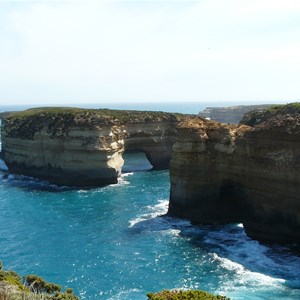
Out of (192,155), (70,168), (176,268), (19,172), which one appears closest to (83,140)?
(70,168)

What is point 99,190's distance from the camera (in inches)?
2522

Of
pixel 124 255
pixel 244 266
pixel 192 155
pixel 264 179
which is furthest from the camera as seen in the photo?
pixel 192 155

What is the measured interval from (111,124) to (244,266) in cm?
4015

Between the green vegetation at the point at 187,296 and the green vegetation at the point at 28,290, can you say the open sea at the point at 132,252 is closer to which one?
the green vegetation at the point at 28,290

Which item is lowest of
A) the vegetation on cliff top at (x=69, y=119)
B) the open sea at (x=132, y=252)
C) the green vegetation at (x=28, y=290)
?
the open sea at (x=132, y=252)

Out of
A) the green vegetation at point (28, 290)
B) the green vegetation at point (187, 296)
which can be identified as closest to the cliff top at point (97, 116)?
the green vegetation at point (28, 290)

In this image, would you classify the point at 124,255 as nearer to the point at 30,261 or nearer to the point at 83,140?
the point at 30,261

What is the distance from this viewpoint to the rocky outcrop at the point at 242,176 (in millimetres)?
38344

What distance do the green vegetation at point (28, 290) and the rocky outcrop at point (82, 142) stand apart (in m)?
44.3

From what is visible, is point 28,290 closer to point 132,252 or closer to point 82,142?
Result: point 132,252

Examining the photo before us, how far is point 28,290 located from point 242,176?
27.5 m

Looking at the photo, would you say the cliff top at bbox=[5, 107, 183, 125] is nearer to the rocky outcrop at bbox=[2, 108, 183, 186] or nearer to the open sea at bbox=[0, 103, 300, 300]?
the rocky outcrop at bbox=[2, 108, 183, 186]

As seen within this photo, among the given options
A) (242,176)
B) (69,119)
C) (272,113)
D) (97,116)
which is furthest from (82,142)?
(272,113)

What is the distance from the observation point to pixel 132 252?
3797cm
